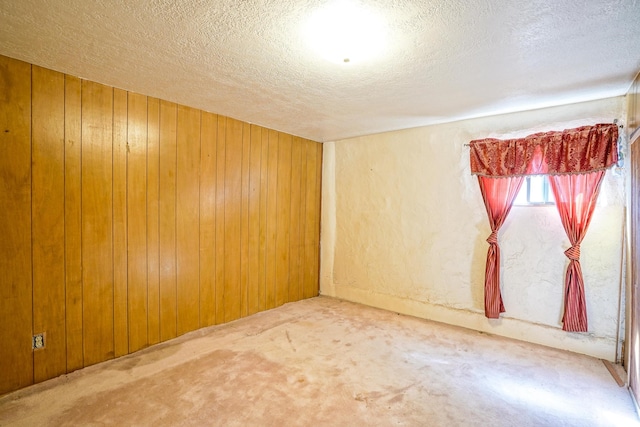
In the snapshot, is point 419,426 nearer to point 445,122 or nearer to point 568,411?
point 568,411

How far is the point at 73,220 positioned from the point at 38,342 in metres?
0.91

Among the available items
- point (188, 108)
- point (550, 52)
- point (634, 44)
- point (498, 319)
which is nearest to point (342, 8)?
point (550, 52)

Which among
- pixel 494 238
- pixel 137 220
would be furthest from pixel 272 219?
pixel 494 238

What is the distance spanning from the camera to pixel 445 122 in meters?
3.57

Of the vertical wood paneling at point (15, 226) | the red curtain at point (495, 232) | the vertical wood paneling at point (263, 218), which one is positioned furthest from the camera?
the vertical wood paneling at point (263, 218)

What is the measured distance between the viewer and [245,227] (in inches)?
145

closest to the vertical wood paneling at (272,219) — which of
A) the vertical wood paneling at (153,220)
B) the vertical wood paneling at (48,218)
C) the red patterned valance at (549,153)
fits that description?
the vertical wood paneling at (153,220)

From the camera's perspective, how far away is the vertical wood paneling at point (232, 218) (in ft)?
11.4

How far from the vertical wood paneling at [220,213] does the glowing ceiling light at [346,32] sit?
1.76m

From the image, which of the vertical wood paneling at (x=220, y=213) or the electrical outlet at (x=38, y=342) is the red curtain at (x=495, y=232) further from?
the electrical outlet at (x=38, y=342)

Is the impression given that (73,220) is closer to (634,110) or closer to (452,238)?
(452,238)

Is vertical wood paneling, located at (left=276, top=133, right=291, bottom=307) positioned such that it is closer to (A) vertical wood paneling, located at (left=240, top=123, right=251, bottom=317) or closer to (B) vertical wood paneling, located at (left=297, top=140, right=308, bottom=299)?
(B) vertical wood paneling, located at (left=297, top=140, right=308, bottom=299)

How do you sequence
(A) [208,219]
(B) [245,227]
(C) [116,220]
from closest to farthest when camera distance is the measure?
(C) [116,220], (A) [208,219], (B) [245,227]

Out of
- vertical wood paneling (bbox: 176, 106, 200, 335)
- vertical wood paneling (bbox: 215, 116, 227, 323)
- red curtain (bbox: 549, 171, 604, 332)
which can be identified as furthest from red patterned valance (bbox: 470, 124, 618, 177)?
vertical wood paneling (bbox: 176, 106, 200, 335)
